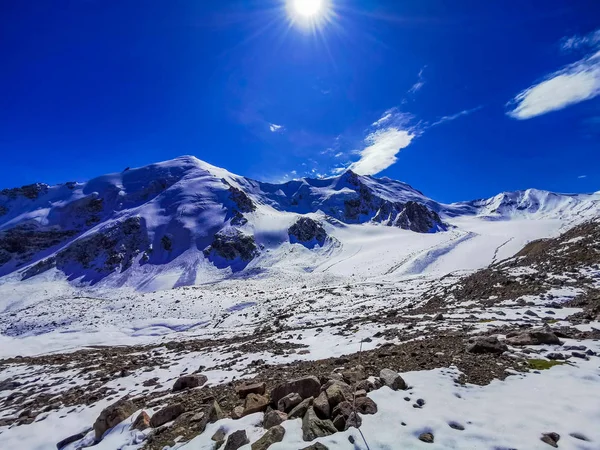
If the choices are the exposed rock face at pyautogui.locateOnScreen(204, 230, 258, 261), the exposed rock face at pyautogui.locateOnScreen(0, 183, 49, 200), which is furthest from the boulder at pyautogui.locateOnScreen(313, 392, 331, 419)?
the exposed rock face at pyautogui.locateOnScreen(0, 183, 49, 200)

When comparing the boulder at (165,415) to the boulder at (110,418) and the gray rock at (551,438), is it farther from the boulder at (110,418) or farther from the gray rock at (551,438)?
the gray rock at (551,438)

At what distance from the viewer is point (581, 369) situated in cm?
752

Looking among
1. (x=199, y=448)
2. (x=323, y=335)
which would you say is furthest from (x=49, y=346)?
(x=199, y=448)

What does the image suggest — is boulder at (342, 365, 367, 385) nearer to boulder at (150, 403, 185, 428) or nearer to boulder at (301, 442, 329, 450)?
boulder at (301, 442, 329, 450)

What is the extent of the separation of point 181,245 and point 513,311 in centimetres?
8306

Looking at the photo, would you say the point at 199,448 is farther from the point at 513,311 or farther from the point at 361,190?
the point at 361,190

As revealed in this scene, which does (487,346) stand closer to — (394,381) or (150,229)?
(394,381)

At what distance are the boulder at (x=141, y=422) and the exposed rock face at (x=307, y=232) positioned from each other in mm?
82962

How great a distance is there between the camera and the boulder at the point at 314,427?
5.52m

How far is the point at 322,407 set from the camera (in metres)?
6.16

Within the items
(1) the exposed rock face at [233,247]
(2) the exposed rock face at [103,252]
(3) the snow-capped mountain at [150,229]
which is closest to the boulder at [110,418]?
(3) the snow-capped mountain at [150,229]

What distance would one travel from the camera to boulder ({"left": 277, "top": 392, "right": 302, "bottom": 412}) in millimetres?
6727

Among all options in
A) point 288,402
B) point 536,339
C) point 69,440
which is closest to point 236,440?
point 288,402

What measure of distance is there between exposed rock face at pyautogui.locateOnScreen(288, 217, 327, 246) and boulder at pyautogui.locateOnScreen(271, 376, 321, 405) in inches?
3286
